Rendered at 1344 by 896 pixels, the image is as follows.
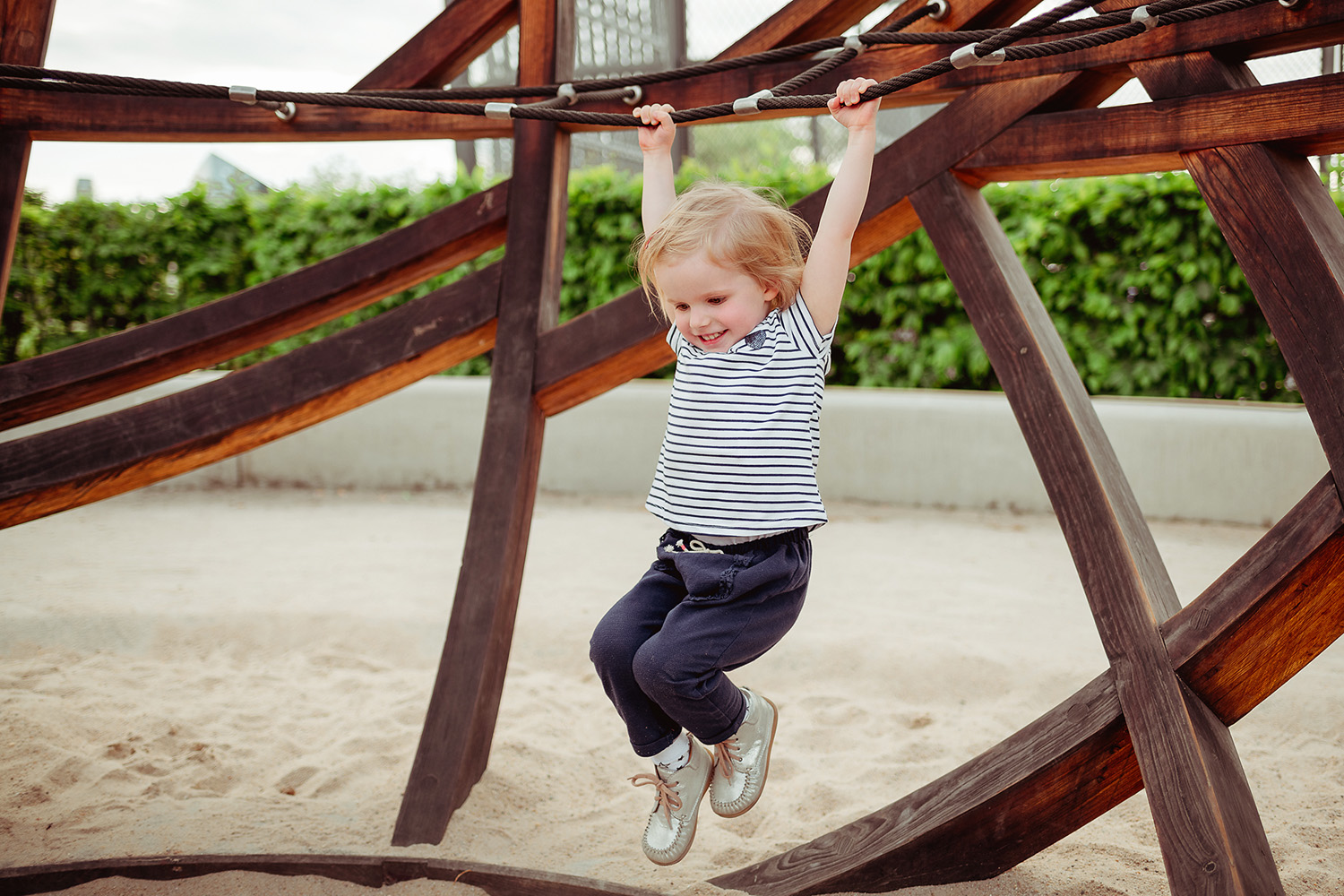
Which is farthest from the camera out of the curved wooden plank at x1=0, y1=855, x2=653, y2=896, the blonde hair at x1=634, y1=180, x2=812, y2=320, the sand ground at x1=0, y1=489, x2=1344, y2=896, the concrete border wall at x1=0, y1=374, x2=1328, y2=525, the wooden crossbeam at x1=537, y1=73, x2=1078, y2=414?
the concrete border wall at x1=0, y1=374, x2=1328, y2=525

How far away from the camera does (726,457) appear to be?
172cm

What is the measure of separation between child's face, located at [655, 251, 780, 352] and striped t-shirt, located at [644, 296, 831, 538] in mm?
31

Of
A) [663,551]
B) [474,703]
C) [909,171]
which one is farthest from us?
[474,703]

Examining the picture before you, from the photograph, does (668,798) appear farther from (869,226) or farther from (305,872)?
(869,226)

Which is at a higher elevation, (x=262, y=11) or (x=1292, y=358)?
(x=262, y=11)

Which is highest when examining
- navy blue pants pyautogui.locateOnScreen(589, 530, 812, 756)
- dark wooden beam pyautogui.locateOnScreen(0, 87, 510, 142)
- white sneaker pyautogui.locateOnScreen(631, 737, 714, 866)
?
dark wooden beam pyautogui.locateOnScreen(0, 87, 510, 142)

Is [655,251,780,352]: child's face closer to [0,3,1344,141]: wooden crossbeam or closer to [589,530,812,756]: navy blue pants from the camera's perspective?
[589,530,812,756]: navy blue pants

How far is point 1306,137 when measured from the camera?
158 cm

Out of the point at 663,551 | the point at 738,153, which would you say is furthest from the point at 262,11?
the point at 663,551

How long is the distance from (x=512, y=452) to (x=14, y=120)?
137 centimetres

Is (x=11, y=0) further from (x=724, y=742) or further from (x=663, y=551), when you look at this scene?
(x=724, y=742)

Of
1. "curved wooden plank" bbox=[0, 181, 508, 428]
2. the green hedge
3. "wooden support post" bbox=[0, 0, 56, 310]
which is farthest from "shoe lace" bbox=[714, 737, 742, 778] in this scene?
the green hedge

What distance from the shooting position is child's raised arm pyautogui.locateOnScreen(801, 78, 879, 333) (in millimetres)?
1615

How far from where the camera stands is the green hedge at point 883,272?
5.84 m
